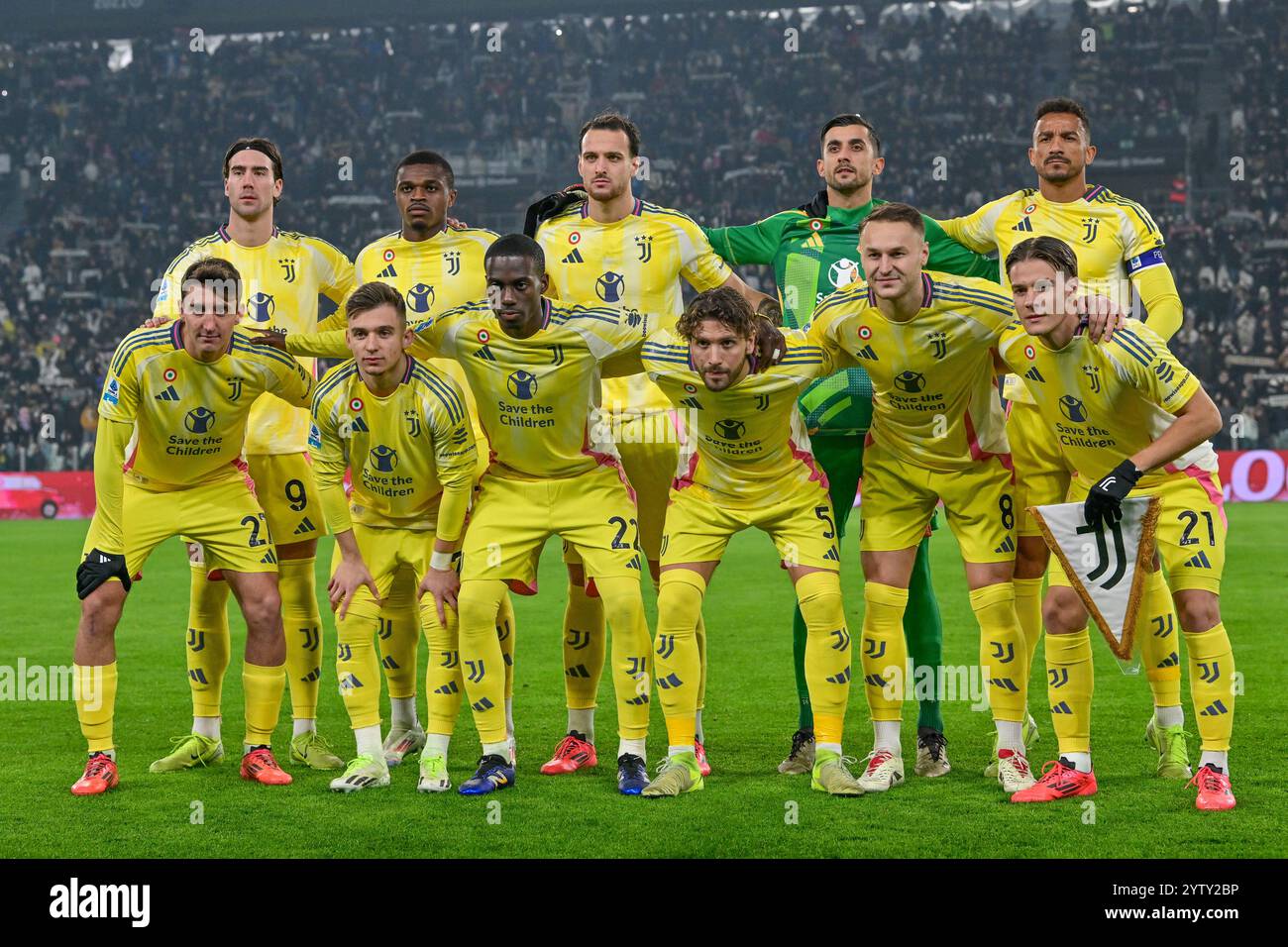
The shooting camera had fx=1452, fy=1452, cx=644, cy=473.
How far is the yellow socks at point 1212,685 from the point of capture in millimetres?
5410

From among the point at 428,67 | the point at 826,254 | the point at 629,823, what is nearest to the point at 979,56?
the point at 428,67

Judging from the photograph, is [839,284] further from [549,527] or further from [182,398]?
[182,398]

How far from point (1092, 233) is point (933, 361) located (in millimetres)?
1180

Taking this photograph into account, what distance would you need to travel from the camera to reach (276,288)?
22.9ft

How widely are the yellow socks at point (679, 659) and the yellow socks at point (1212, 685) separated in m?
1.88

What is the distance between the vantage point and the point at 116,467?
236 inches

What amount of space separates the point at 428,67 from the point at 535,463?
91.1 ft

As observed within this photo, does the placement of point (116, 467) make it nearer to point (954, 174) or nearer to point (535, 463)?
point (535, 463)

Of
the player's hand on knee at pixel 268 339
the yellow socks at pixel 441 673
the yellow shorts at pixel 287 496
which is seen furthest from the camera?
the yellow shorts at pixel 287 496

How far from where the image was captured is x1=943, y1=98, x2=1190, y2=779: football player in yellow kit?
605cm

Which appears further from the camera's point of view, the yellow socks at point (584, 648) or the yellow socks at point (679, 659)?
the yellow socks at point (584, 648)

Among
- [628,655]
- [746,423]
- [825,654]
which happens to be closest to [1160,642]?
[825,654]

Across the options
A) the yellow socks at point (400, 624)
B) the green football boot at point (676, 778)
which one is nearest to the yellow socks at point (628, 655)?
the green football boot at point (676, 778)

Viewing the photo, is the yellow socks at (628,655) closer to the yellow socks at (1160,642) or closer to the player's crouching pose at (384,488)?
the player's crouching pose at (384,488)
